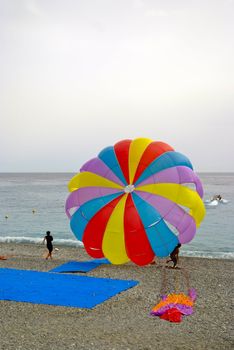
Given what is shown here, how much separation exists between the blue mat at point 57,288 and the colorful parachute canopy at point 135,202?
0.87 m

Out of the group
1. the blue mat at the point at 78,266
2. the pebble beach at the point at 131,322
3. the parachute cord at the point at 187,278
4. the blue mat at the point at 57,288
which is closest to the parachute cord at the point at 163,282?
the pebble beach at the point at 131,322

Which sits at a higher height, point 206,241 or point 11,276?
point 11,276

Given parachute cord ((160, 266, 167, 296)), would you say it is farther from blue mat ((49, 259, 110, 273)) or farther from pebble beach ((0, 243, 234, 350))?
blue mat ((49, 259, 110, 273))

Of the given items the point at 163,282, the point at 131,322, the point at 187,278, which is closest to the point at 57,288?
the point at 131,322

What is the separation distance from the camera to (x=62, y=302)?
9828 millimetres

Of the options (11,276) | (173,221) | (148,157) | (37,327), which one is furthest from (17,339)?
(148,157)

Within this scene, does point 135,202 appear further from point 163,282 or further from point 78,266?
point 78,266

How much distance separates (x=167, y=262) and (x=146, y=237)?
3031 millimetres

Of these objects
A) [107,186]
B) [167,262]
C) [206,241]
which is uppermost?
[107,186]

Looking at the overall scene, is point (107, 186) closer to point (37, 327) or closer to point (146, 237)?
point (146, 237)

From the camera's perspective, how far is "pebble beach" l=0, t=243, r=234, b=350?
7.41 m

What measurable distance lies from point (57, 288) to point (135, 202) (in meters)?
3.50

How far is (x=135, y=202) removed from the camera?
41.1 ft

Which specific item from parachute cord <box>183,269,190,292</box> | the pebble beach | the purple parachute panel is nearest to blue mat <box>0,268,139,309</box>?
the pebble beach
